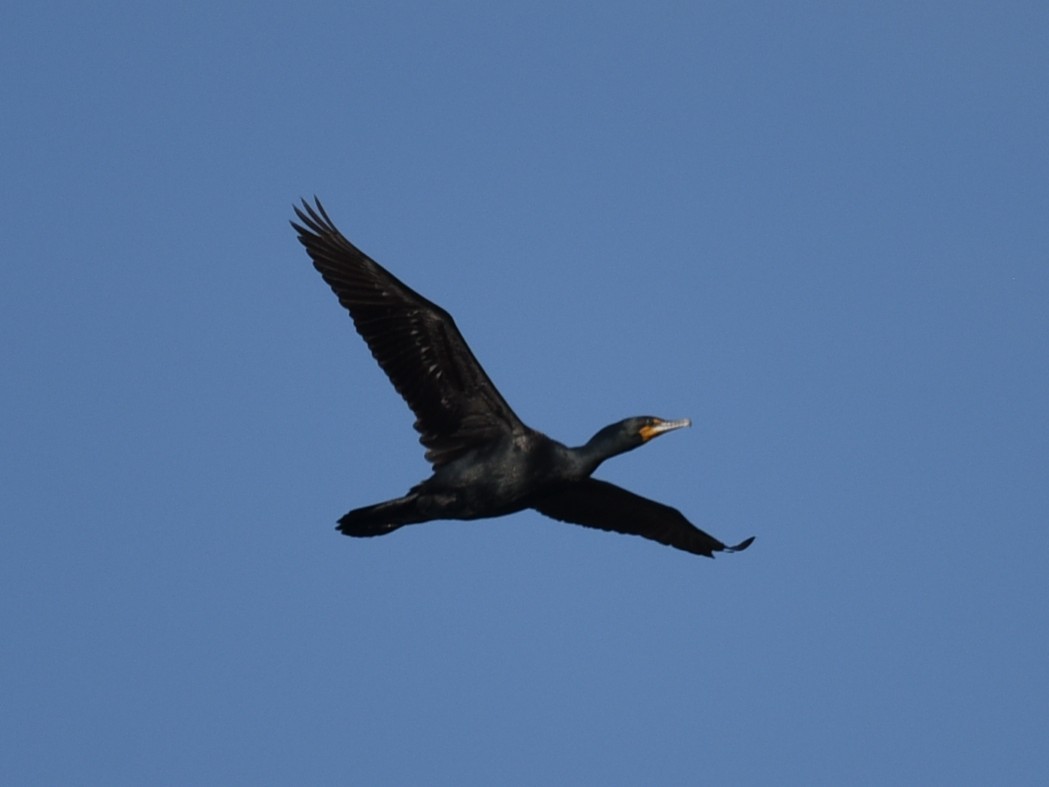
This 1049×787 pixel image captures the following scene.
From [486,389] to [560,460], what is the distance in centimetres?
100

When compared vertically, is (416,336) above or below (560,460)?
above

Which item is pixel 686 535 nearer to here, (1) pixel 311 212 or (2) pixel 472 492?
(2) pixel 472 492

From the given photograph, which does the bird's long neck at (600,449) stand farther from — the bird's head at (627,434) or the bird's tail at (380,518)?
the bird's tail at (380,518)

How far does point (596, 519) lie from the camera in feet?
65.6

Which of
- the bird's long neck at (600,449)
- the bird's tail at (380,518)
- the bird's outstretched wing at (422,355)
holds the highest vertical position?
the bird's outstretched wing at (422,355)

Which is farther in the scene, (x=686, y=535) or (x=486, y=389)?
(x=686, y=535)

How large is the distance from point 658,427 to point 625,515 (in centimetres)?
219

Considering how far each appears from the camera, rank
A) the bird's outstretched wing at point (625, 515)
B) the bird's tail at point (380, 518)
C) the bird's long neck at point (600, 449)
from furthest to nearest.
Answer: the bird's outstretched wing at point (625, 515)
the bird's long neck at point (600, 449)
the bird's tail at point (380, 518)

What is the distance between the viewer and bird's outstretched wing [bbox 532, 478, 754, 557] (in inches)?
774

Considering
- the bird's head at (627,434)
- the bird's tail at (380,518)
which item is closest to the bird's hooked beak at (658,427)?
the bird's head at (627,434)

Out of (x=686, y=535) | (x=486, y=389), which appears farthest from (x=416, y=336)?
(x=686, y=535)

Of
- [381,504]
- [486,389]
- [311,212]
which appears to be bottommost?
[381,504]

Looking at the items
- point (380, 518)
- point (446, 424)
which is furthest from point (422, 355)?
point (380, 518)

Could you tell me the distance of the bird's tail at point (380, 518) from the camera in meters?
17.9
